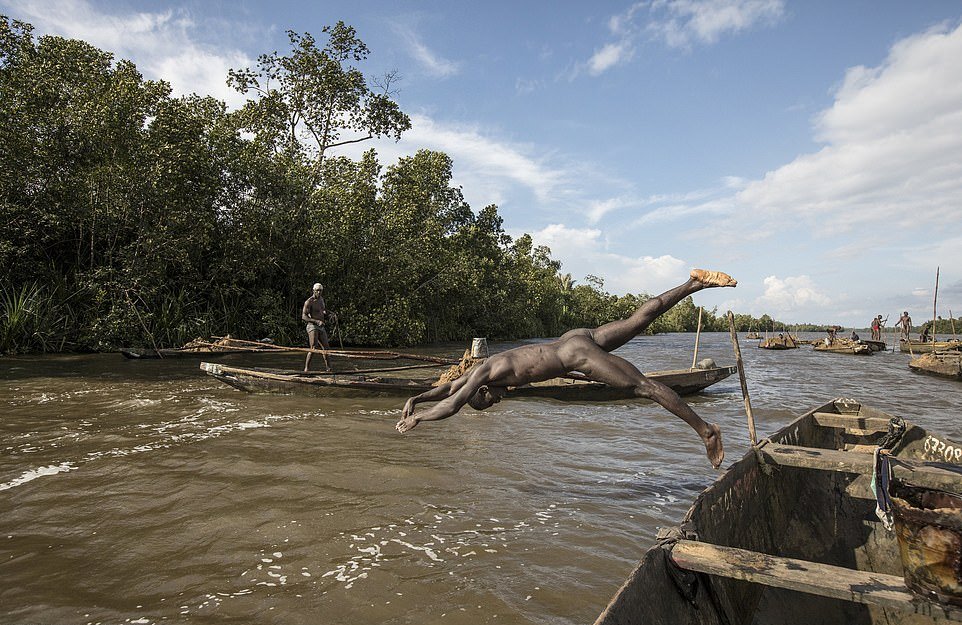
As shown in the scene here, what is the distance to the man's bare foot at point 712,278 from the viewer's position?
4191 millimetres

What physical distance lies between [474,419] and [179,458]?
4577mm

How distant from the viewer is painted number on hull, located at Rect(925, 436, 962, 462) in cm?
446

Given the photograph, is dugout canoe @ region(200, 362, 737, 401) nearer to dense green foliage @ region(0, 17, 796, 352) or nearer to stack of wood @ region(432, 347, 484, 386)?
stack of wood @ region(432, 347, 484, 386)

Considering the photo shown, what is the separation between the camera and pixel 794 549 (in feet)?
11.8

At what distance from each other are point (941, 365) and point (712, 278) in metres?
18.2

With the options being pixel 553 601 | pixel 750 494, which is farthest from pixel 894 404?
pixel 553 601

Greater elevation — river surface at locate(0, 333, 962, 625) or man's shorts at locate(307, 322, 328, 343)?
man's shorts at locate(307, 322, 328, 343)

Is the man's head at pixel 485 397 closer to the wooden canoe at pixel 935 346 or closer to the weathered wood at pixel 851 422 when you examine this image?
the weathered wood at pixel 851 422

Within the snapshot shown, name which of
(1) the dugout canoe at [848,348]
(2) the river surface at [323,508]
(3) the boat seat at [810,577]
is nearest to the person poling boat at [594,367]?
(2) the river surface at [323,508]

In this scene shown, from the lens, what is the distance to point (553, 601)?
10.4ft

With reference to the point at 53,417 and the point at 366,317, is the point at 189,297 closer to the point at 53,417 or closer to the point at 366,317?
the point at 366,317

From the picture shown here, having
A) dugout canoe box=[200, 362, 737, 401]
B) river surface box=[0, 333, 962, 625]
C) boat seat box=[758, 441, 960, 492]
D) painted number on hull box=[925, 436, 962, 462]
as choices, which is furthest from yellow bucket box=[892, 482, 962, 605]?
dugout canoe box=[200, 362, 737, 401]

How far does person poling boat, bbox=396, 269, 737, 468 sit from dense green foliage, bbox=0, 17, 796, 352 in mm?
15655

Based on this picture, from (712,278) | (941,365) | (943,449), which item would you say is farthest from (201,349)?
(941,365)
